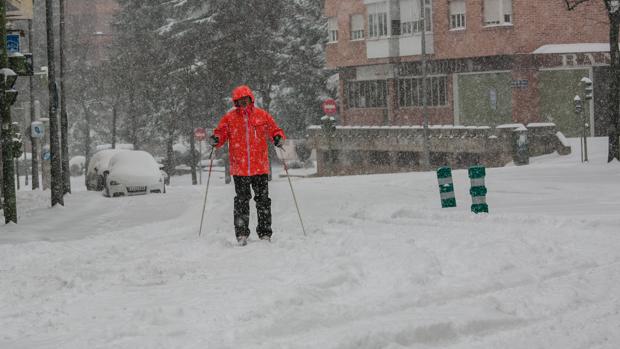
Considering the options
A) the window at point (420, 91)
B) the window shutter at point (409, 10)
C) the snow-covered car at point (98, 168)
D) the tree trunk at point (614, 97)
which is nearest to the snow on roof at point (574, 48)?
the window at point (420, 91)

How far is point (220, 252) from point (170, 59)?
41.2 m

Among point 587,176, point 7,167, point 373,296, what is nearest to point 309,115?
point 587,176

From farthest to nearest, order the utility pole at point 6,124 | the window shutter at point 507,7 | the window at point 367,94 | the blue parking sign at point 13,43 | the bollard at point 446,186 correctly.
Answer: the window at point 367,94 < the window shutter at point 507,7 < the blue parking sign at point 13,43 < the utility pole at point 6,124 < the bollard at point 446,186

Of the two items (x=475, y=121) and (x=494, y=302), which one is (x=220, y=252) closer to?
(x=494, y=302)

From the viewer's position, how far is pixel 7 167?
15750mm

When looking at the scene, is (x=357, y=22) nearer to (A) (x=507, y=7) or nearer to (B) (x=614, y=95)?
(A) (x=507, y=7)

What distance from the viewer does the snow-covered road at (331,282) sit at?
6.00m

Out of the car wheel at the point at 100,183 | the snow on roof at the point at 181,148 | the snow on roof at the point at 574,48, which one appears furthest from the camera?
the snow on roof at the point at 181,148

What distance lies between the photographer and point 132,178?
2703cm

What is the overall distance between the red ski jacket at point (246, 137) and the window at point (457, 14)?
120 ft

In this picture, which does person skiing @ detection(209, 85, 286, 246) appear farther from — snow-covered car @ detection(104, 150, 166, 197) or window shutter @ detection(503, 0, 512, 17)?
window shutter @ detection(503, 0, 512, 17)

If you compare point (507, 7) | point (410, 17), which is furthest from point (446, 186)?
point (410, 17)

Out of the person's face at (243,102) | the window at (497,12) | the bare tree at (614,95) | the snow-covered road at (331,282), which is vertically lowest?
the snow-covered road at (331,282)

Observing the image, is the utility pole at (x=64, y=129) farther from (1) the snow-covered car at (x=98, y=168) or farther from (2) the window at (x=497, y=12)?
(2) the window at (x=497, y=12)
